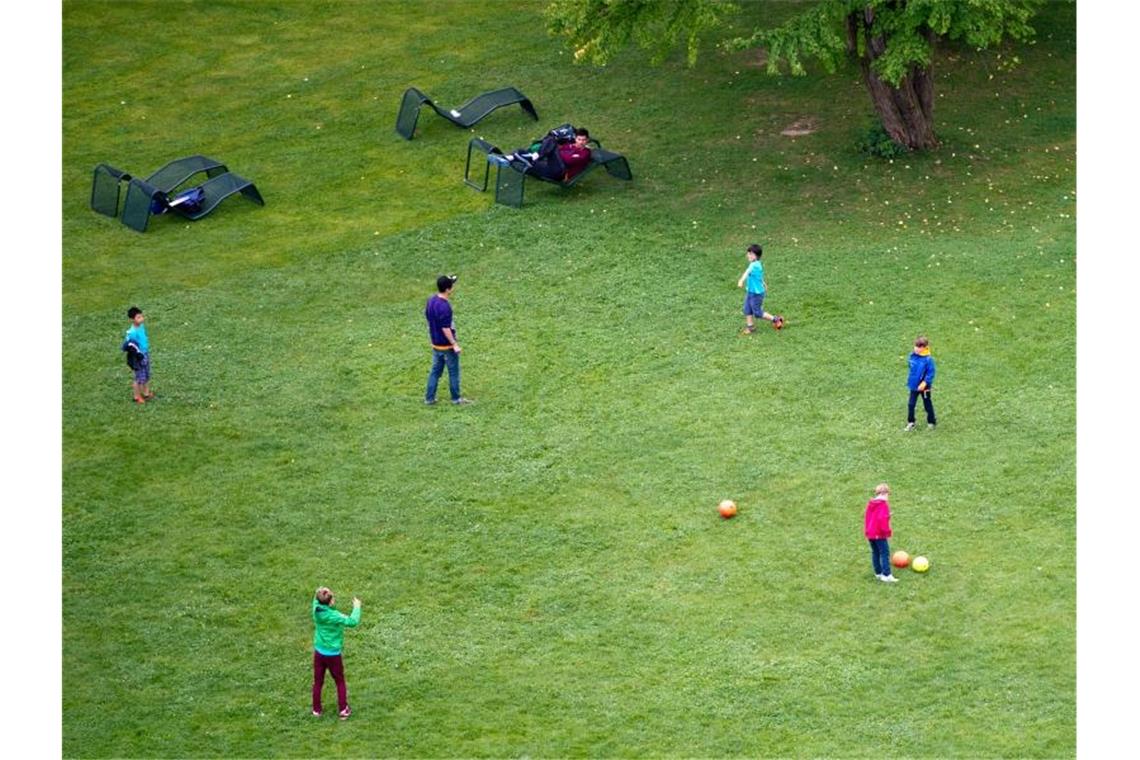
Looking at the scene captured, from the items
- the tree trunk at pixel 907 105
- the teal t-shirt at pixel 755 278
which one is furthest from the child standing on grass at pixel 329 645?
the tree trunk at pixel 907 105

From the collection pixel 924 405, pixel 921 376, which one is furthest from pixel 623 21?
pixel 921 376

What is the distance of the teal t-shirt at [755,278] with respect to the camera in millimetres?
25562

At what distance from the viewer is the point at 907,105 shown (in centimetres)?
3131

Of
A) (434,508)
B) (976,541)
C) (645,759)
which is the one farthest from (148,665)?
(976,541)

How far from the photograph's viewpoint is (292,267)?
29281mm

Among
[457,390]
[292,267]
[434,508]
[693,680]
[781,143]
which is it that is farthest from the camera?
[781,143]

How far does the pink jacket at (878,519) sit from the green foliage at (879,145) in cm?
1279

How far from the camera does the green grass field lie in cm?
1872

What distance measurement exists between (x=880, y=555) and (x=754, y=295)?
6.69m

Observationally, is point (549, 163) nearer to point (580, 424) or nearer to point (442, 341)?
point (442, 341)

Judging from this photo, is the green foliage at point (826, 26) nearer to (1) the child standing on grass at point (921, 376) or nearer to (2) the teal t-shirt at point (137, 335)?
(1) the child standing on grass at point (921, 376)

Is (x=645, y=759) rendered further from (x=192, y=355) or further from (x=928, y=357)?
(x=192, y=355)

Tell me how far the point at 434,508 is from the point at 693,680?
4.90 m

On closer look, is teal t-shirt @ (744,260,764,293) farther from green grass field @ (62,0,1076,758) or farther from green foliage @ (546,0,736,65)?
green foliage @ (546,0,736,65)
